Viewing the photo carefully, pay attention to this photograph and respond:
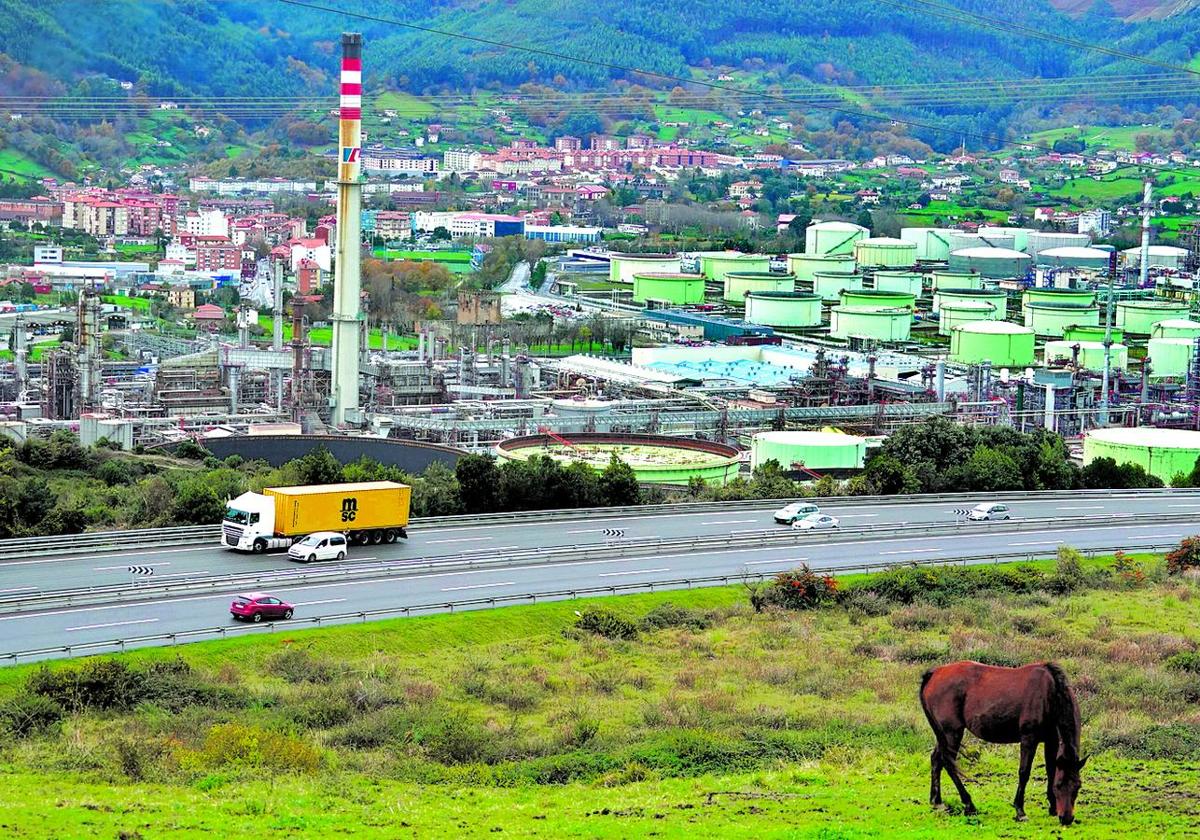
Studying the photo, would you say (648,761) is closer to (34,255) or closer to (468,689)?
(468,689)

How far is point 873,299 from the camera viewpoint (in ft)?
194

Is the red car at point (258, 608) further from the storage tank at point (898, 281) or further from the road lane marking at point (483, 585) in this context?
the storage tank at point (898, 281)

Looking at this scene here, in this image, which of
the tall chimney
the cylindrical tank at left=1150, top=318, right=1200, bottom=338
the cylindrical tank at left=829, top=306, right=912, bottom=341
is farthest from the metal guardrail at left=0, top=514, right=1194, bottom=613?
the cylindrical tank at left=829, top=306, right=912, bottom=341

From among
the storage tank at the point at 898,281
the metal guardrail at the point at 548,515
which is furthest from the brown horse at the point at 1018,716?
the storage tank at the point at 898,281

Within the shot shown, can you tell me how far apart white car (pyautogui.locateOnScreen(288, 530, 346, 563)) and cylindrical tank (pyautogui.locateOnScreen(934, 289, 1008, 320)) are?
148ft

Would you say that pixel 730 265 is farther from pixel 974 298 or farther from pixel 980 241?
pixel 980 241

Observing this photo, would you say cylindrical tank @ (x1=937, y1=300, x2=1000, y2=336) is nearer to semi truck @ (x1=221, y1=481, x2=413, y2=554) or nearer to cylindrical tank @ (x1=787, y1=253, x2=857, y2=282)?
cylindrical tank @ (x1=787, y1=253, x2=857, y2=282)

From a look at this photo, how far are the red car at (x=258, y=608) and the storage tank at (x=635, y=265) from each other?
56.2 metres

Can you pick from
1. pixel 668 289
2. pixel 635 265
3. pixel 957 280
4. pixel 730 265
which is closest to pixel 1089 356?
pixel 957 280

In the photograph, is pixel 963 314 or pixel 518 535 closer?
pixel 518 535

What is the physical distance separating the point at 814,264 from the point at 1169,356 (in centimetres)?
2456

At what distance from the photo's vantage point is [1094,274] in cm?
7200

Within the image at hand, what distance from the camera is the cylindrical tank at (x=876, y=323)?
56062 mm

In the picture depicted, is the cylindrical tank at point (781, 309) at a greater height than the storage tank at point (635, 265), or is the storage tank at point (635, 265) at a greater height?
the storage tank at point (635, 265)
